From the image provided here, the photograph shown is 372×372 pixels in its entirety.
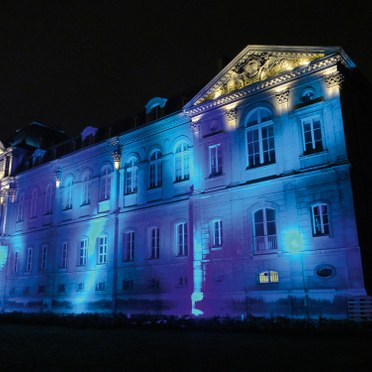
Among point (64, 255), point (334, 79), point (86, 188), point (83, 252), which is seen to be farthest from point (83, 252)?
point (334, 79)

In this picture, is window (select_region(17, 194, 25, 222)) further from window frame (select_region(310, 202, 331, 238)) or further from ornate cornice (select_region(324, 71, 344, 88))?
ornate cornice (select_region(324, 71, 344, 88))

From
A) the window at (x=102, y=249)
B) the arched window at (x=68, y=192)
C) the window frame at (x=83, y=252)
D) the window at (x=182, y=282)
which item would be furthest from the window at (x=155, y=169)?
the arched window at (x=68, y=192)

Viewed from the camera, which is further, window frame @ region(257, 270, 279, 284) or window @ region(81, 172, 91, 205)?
window @ region(81, 172, 91, 205)

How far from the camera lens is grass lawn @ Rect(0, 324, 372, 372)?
9727mm

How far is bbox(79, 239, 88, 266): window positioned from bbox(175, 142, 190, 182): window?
10.2 meters

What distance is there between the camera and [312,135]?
21391 millimetres

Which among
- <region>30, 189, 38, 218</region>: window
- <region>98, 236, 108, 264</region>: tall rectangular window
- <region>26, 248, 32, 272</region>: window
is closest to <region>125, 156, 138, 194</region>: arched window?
<region>98, 236, 108, 264</region>: tall rectangular window

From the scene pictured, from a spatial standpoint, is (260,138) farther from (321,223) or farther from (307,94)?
(321,223)

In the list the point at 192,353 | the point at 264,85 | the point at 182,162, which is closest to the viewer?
the point at 192,353

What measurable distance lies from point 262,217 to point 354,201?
15.9ft

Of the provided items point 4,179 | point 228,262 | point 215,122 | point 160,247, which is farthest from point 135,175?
point 4,179

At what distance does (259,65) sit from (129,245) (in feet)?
48.8

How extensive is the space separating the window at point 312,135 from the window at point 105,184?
1582 centimetres

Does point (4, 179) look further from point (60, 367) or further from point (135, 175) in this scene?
point (60, 367)
